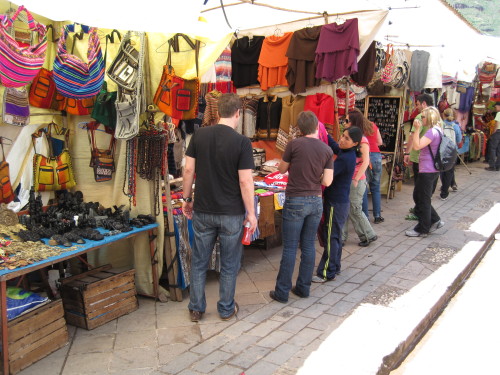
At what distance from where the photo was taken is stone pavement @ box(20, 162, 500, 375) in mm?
3209

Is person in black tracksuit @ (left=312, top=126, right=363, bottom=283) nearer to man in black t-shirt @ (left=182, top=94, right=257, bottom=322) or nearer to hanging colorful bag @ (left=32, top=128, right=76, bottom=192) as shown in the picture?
man in black t-shirt @ (left=182, top=94, right=257, bottom=322)

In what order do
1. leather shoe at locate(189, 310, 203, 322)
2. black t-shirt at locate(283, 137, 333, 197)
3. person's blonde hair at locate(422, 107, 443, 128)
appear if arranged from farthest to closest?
person's blonde hair at locate(422, 107, 443, 128), black t-shirt at locate(283, 137, 333, 197), leather shoe at locate(189, 310, 203, 322)

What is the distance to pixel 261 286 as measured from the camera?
471 cm

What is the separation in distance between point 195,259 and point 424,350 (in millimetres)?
2086

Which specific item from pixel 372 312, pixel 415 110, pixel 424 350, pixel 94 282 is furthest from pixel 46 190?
pixel 415 110

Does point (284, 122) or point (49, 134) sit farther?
point (284, 122)

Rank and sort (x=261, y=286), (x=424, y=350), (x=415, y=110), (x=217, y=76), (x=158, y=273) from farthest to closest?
(x=415, y=110) → (x=217, y=76) → (x=261, y=286) → (x=158, y=273) → (x=424, y=350)

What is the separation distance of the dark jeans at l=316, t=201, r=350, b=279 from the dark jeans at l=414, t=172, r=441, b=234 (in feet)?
6.44

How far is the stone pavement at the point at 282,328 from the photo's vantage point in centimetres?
321

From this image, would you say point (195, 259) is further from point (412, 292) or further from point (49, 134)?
point (412, 292)

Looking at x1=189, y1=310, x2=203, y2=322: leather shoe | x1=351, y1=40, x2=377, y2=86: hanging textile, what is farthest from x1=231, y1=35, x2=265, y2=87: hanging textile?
x1=189, y1=310, x2=203, y2=322: leather shoe

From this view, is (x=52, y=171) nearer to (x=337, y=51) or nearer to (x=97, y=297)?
(x=97, y=297)

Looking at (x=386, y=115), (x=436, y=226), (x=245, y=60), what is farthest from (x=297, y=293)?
(x=386, y=115)

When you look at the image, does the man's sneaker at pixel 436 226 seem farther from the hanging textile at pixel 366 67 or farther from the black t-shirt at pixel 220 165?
the black t-shirt at pixel 220 165
